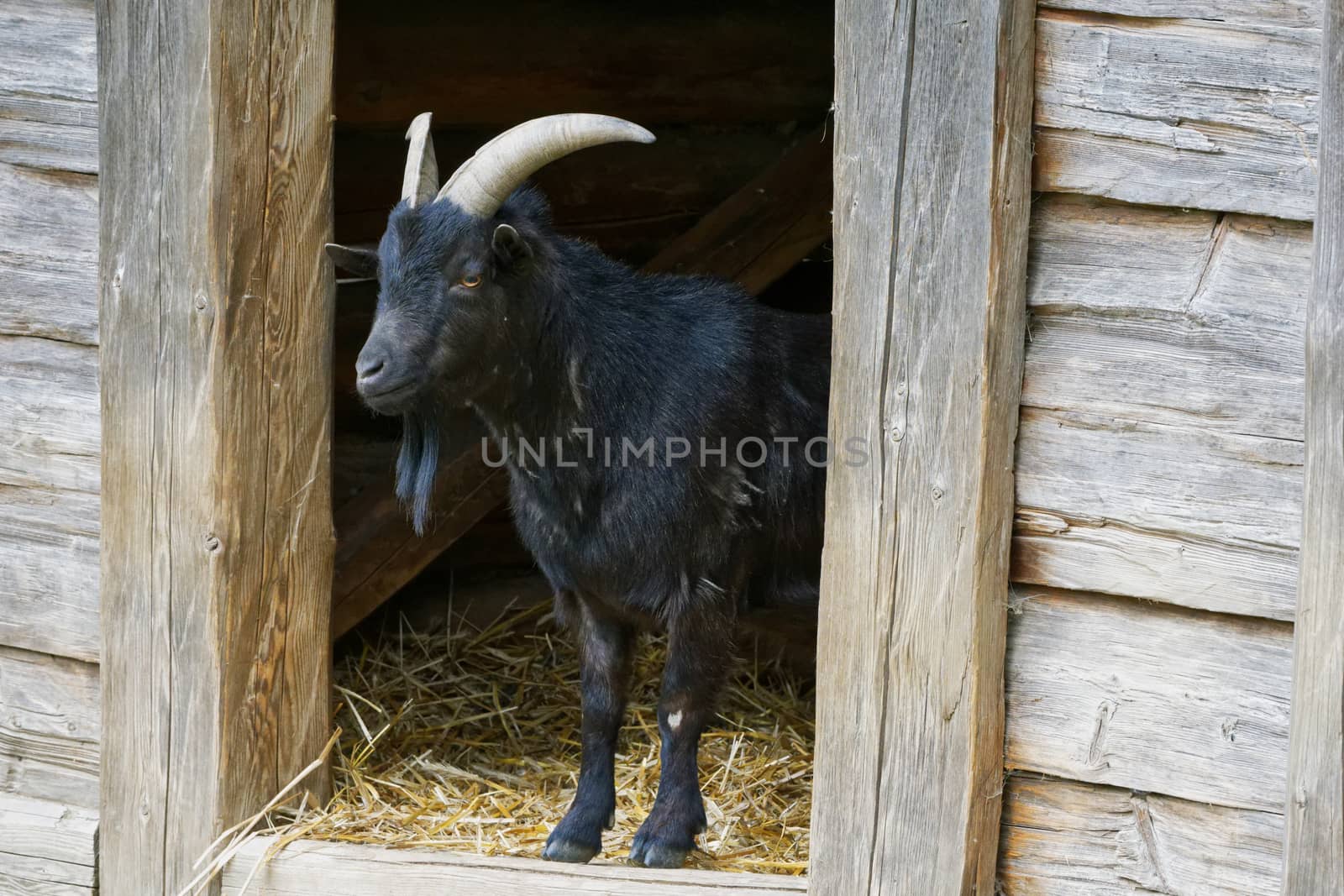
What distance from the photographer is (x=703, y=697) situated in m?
3.81

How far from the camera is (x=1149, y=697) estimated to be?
2805 millimetres

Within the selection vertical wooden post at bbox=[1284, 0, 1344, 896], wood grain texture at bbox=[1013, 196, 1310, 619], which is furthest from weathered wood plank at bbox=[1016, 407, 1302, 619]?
vertical wooden post at bbox=[1284, 0, 1344, 896]

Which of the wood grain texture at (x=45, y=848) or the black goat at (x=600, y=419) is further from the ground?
the black goat at (x=600, y=419)

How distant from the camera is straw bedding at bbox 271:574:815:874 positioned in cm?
384

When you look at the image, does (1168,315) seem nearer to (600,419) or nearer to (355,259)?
(600,419)

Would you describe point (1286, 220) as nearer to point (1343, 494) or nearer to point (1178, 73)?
point (1178, 73)

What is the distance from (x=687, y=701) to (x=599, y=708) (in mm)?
279

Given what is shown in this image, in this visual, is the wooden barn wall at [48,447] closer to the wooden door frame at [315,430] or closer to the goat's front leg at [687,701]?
the wooden door frame at [315,430]

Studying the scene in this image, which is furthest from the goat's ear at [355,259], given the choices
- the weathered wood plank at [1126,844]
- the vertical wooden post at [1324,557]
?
the vertical wooden post at [1324,557]

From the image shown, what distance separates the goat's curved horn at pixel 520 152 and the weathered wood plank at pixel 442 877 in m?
1.61

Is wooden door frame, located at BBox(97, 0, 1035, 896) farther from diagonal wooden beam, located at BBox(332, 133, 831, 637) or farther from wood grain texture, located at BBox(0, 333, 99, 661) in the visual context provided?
diagonal wooden beam, located at BBox(332, 133, 831, 637)

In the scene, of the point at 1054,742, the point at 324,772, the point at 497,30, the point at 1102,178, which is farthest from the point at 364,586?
the point at 1102,178

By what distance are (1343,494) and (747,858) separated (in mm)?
1909

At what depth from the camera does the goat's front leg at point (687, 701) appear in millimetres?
3760
